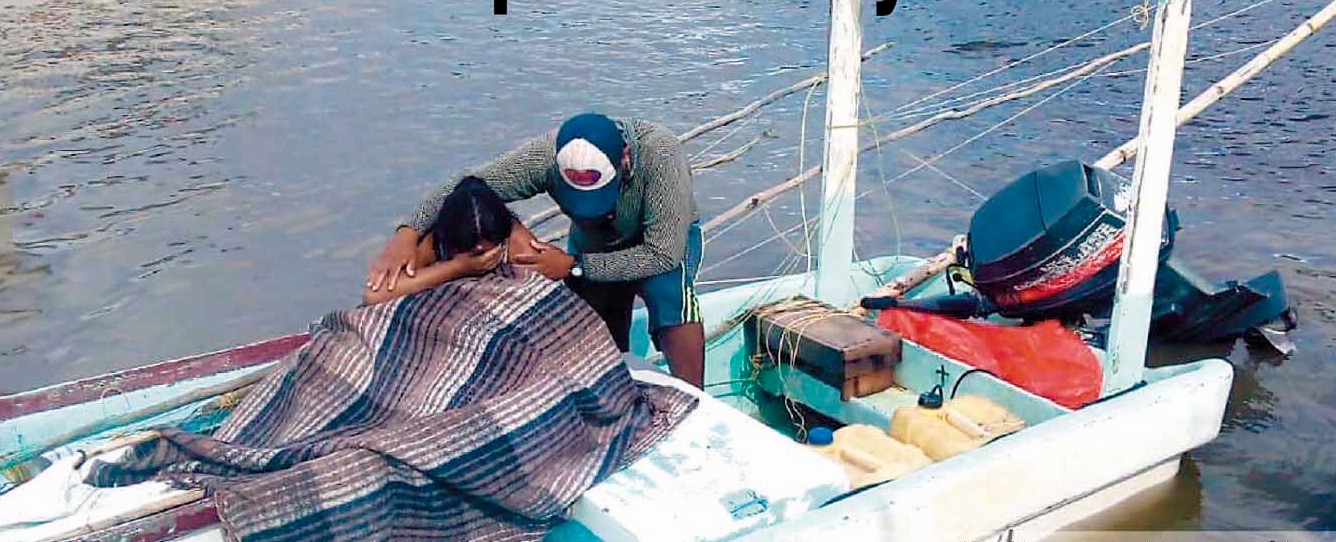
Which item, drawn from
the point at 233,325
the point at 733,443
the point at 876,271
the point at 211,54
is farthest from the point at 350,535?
the point at 211,54

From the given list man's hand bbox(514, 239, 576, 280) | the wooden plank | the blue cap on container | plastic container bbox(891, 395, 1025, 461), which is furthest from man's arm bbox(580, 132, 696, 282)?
the wooden plank

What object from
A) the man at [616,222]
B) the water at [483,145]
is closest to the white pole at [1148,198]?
the water at [483,145]

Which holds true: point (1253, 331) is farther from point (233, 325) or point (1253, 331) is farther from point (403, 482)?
point (233, 325)

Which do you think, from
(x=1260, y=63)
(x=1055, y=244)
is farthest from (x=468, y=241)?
(x=1260, y=63)

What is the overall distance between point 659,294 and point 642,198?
1.13 ft

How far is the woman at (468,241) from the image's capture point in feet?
12.3

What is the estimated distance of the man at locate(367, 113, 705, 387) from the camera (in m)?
3.96

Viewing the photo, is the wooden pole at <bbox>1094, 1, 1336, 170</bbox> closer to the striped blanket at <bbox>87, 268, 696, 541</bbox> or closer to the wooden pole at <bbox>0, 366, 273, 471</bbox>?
the striped blanket at <bbox>87, 268, 696, 541</bbox>

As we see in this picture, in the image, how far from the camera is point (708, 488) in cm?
335

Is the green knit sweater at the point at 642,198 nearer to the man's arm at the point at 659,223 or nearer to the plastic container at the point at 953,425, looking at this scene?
the man's arm at the point at 659,223

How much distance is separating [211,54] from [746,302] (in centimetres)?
1088

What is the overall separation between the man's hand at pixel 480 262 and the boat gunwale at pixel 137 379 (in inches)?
30.5

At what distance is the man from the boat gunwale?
1.79 feet

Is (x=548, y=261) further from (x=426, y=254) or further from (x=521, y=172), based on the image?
(x=521, y=172)
